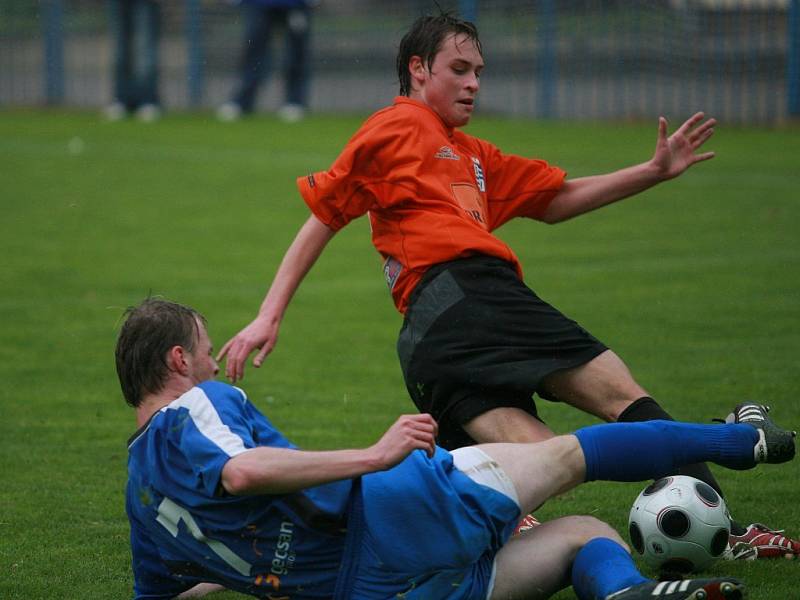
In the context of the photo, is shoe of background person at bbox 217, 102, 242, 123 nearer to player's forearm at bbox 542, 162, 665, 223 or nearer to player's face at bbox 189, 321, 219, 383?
player's forearm at bbox 542, 162, 665, 223

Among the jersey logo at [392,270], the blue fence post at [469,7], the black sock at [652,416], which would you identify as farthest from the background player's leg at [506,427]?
the blue fence post at [469,7]

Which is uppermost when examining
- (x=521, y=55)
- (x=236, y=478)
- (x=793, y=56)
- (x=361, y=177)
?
(x=361, y=177)

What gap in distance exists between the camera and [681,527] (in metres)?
4.32

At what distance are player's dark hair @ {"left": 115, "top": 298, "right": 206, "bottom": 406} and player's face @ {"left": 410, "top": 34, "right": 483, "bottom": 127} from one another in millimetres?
1495

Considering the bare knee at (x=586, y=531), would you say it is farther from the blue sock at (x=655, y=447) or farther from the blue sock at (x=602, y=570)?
the blue sock at (x=655, y=447)

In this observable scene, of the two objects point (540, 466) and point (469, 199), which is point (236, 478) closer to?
point (540, 466)

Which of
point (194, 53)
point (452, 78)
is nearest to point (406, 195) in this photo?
point (452, 78)

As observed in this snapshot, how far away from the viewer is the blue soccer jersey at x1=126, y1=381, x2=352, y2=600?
370cm

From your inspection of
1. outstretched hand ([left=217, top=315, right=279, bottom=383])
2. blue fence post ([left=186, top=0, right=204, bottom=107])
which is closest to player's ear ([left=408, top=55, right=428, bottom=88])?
outstretched hand ([left=217, top=315, right=279, bottom=383])

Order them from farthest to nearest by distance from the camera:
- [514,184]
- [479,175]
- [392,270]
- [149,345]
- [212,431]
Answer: [514,184], [479,175], [392,270], [149,345], [212,431]

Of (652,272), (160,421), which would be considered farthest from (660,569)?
(652,272)

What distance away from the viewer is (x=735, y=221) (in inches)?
495

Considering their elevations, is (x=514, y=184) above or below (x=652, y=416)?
above

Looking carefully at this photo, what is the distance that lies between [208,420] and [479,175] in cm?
182
